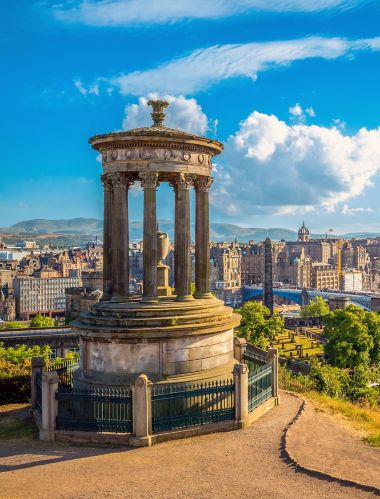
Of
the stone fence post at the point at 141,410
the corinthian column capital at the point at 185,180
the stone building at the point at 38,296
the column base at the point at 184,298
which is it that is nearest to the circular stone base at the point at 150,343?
the column base at the point at 184,298

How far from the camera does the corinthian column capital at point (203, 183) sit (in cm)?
2153

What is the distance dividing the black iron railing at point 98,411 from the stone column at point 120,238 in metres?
4.34

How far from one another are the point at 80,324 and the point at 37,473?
19.8 ft

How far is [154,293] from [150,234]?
6.98 feet

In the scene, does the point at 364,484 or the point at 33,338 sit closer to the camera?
the point at 364,484

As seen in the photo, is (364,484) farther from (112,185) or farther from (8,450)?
(112,185)

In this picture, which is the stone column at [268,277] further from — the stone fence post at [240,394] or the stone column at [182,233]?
the stone fence post at [240,394]

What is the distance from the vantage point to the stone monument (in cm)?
1861

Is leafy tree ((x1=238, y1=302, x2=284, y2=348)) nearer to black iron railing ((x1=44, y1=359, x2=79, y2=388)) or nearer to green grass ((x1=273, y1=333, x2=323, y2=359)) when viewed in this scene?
green grass ((x1=273, y1=333, x2=323, y2=359))

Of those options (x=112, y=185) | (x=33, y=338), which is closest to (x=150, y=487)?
(x=112, y=185)

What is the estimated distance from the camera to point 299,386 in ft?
85.3

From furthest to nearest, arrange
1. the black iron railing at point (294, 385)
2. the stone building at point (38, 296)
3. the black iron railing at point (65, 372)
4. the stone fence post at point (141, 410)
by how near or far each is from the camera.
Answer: the stone building at point (38, 296) < the black iron railing at point (294, 385) < the black iron railing at point (65, 372) < the stone fence post at point (141, 410)

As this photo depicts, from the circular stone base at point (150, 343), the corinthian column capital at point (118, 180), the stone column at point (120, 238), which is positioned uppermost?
the corinthian column capital at point (118, 180)

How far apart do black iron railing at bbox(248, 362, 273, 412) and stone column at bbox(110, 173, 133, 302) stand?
Answer: 5.47m
